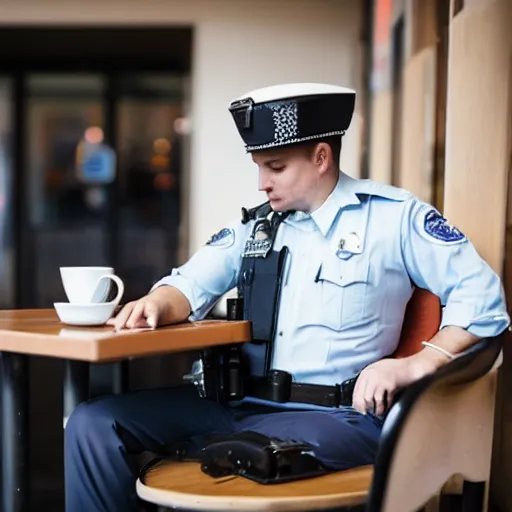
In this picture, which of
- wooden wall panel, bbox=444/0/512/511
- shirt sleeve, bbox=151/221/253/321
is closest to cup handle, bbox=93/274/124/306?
shirt sleeve, bbox=151/221/253/321

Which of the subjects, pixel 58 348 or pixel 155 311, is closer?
pixel 58 348

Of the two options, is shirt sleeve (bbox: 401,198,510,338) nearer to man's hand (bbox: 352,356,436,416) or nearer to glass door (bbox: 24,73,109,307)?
man's hand (bbox: 352,356,436,416)

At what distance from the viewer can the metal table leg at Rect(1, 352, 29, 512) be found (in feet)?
5.92

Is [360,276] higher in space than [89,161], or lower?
lower

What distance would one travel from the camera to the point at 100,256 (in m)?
9.10

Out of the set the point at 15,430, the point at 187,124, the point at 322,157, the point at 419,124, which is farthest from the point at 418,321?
the point at 187,124

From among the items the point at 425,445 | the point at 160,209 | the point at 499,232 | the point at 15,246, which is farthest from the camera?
the point at 160,209

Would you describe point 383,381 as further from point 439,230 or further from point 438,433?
point 439,230

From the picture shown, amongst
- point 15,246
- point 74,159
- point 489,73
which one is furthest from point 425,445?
point 74,159

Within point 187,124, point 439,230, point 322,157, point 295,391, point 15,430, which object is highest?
point 187,124

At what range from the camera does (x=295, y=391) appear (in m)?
1.78

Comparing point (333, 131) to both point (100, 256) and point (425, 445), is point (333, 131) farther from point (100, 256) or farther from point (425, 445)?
point (100, 256)

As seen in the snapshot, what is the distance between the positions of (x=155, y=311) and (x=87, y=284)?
156mm

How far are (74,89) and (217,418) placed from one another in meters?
7.80
